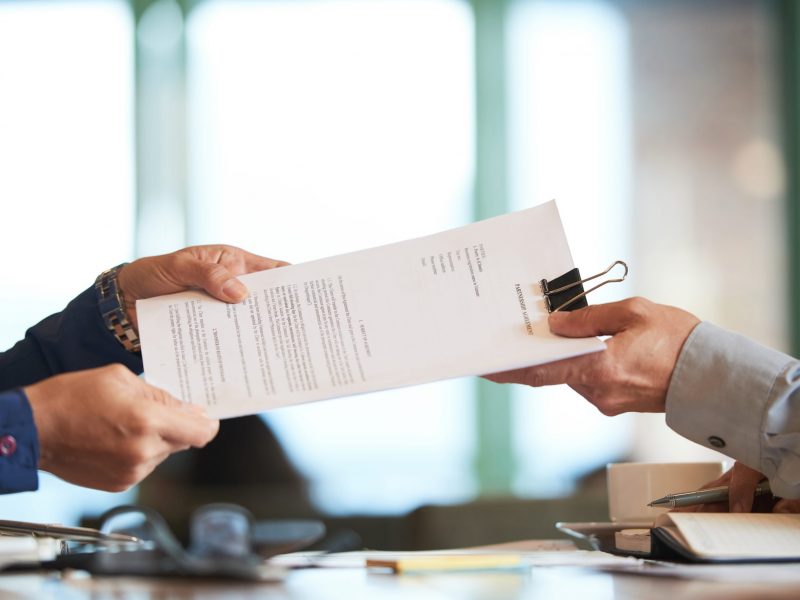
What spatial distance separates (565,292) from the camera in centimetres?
104

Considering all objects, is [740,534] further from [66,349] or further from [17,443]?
[66,349]

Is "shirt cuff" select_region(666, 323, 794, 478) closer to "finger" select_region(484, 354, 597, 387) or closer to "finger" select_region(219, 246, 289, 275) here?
"finger" select_region(484, 354, 597, 387)

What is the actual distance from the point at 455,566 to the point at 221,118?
10.6ft

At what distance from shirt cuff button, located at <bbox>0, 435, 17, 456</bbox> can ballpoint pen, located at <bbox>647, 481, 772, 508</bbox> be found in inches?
26.9

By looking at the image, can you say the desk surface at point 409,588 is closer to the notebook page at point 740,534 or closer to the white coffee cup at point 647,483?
the notebook page at point 740,534

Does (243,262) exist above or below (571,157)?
below

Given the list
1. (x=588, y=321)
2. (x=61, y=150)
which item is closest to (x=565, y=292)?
(x=588, y=321)

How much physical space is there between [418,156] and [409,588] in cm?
319

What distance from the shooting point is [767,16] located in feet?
12.9

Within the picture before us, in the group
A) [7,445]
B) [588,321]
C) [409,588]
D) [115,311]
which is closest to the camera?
[409,588]

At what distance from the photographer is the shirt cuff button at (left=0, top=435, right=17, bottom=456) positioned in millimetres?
882

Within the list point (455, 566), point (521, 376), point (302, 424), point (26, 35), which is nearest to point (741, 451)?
point (521, 376)

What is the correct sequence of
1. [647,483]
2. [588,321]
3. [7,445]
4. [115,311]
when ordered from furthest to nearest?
[115,311]
[647,483]
[588,321]
[7,445]

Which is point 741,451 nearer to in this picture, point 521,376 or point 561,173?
point 521,376
